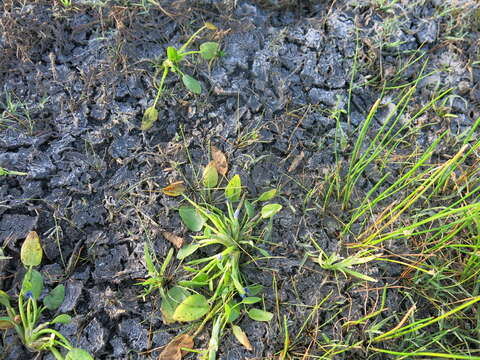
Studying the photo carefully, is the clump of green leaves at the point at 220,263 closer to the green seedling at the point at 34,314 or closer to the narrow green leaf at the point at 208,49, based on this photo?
the green seedling at the point at 34,314

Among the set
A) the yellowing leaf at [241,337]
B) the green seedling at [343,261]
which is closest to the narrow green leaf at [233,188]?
the green seedling at [343,261]

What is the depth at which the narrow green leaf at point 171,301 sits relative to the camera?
1193 mm

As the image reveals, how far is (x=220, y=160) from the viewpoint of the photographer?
142 centimetres

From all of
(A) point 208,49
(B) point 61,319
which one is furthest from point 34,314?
(A) point 208,49

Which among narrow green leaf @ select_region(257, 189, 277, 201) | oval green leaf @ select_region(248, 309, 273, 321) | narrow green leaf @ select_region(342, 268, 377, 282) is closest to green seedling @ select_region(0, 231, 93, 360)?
oval green leaf @ select_region(248, 309, 273, 321)

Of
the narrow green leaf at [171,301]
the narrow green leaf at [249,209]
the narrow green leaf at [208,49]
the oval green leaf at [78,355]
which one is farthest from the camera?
the narrow green leaf at [208,49]

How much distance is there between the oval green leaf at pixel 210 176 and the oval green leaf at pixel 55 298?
52 cm

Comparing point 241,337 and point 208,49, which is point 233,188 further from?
point 208,49

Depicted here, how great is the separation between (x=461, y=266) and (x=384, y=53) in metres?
0.89

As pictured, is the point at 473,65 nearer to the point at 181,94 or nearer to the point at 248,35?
the point at 248,35

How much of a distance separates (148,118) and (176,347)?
759 millimetres

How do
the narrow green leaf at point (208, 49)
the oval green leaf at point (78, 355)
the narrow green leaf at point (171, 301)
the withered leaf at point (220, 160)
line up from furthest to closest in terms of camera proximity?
the narrow green leaf at point (208, 49)
the withered leaf at point (220, 160)
the narrow green leaf at point (171, 301)
the oval green leaf at point (78, 355)

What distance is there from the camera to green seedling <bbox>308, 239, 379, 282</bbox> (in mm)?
1232

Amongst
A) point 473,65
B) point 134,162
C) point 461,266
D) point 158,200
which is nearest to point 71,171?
point 134,162
